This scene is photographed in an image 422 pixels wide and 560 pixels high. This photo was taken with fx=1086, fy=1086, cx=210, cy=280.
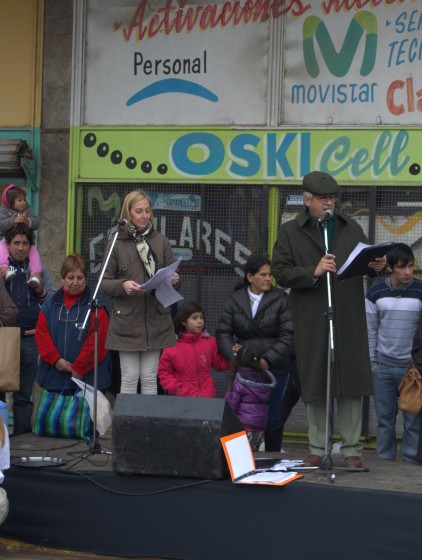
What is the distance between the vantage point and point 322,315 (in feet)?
22.2

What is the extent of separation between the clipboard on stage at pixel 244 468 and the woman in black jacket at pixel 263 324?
1.64m

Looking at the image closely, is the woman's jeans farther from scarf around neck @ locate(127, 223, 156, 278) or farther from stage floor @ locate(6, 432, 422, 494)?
scarf around neck @ locate(127, 223, 156, 278)

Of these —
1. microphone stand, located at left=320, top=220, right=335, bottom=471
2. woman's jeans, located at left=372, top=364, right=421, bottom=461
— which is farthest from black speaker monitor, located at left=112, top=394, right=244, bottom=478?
woman's jeans, located at left=372, top=364, right=421, bottom=461

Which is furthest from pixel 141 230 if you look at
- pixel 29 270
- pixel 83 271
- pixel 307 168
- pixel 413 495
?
pixel 413 495

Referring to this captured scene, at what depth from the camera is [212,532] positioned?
627cm

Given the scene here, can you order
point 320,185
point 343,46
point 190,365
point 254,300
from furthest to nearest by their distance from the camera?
Answer: point 343,46
point 254,300
point 190,365
point 320,185

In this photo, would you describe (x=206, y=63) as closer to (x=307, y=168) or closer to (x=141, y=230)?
(x=307, y=168)

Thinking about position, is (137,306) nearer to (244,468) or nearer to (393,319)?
(244,468)

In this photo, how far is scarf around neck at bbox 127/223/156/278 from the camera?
7777 mm

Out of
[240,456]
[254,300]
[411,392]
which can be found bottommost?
[240,456]

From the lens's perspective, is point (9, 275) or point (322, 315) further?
point (9, 275)

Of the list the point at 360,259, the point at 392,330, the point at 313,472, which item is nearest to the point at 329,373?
the point at 313,472

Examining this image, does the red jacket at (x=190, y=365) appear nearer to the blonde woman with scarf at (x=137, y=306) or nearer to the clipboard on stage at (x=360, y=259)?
the blonde woman with scarf at (x=137, y=306)

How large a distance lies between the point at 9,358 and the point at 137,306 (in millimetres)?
1078
